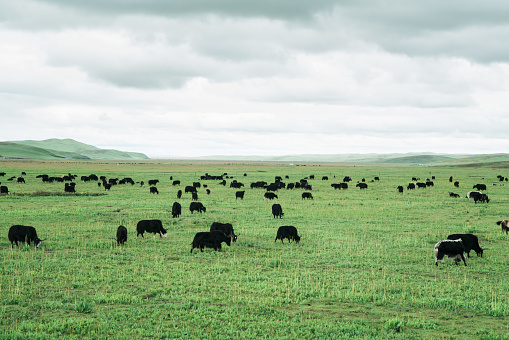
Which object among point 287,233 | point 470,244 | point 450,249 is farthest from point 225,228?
point 470,244

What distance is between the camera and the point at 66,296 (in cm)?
1104

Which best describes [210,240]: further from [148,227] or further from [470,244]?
[470,244]

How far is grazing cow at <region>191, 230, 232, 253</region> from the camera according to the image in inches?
673

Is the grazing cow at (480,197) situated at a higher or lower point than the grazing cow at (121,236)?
higher

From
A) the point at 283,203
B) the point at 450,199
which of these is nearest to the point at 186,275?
the point at 283,203

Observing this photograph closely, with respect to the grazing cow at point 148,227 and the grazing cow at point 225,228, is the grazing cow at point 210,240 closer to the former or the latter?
the grazing cow at point 225,228

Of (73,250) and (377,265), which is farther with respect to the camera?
(73,250)

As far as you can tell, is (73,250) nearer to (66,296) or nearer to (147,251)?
(147,251)

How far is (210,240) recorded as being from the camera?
682 inches

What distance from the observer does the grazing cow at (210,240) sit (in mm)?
17094

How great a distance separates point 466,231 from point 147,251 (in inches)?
701

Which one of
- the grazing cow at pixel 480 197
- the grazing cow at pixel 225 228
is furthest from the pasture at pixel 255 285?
the grazing cow at pixel 480 197

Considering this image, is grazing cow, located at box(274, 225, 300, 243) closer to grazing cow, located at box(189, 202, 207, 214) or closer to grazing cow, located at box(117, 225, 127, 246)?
grazing cow, located at box(117, 225, 127, 246)

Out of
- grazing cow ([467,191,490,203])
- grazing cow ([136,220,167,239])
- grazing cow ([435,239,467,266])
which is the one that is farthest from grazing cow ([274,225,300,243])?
grazing cow ([467,191,490,203])
